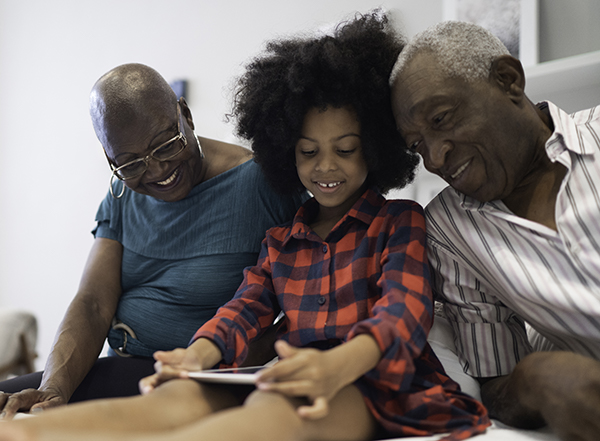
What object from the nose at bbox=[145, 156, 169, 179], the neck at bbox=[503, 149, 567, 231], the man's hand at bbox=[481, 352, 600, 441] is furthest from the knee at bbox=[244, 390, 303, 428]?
the nose at bbox=[145, 156, 169, 179]

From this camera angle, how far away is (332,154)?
1.22 meters

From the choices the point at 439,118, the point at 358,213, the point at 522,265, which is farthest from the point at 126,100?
the point at 522,265

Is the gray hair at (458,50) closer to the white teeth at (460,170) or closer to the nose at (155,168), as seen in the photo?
the white teeth at (460,170)

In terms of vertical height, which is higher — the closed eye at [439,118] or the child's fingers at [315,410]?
the closed eye at [439,118]

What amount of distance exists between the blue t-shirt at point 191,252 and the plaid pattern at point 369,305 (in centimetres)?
15

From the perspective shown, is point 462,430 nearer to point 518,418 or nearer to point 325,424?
point 518,418

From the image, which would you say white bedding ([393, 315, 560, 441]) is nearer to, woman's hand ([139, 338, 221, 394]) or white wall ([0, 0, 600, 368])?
woman's hand ([139, 338, 221, 394])

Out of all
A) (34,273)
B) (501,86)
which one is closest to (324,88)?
(501,86)

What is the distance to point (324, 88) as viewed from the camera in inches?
48.9

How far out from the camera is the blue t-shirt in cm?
146

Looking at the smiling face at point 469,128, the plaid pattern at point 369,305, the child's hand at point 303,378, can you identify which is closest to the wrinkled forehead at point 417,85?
the smiling face at point 469,128

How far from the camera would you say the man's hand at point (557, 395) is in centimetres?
83

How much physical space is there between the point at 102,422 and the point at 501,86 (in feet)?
3.15

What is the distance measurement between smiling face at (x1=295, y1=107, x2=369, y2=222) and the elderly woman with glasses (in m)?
0.25
